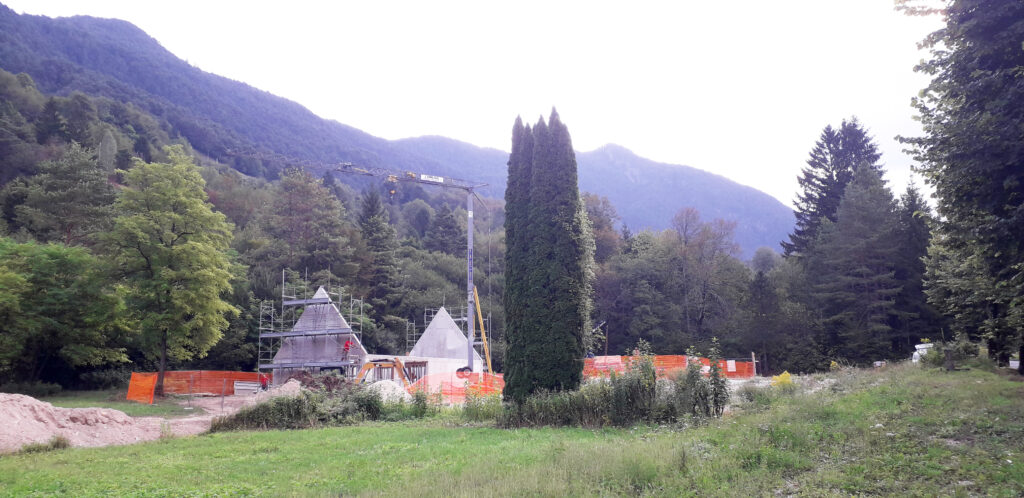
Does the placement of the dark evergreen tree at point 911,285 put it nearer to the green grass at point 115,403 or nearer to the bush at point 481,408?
the bush at point 481,408

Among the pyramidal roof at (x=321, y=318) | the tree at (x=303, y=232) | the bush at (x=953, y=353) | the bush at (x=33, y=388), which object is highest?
the tree at (x=303, y=232)

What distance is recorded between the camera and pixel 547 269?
16.6 m

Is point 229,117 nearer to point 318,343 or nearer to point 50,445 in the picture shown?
point 318,343

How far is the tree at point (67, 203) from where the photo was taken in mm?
42781

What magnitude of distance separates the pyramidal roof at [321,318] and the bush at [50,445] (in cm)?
2363

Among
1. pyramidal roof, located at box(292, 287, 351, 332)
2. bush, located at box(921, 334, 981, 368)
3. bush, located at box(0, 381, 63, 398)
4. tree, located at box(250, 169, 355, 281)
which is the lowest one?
bush, located at box(0, 381, 63, 398)

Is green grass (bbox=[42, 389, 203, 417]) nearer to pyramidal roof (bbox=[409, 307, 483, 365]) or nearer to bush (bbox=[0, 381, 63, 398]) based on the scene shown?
bush (bbox=[0, 381, 63, 398])

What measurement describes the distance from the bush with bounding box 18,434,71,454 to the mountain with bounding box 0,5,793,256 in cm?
11066

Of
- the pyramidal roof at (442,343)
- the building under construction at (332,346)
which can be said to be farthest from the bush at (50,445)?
the pyramidal roof at (442,343)

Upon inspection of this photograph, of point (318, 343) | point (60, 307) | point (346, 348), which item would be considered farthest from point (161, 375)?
point (346, 348)

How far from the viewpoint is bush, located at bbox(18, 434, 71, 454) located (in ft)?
40.3

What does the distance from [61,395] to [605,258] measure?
4575 cm

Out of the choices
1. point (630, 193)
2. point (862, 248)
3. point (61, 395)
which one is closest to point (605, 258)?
point (862, 248)

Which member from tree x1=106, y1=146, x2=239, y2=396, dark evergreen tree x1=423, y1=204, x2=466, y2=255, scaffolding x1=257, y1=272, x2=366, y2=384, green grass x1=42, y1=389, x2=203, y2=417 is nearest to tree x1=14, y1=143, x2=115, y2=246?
tree x1=106, y1=146, x2=239, y2=396
